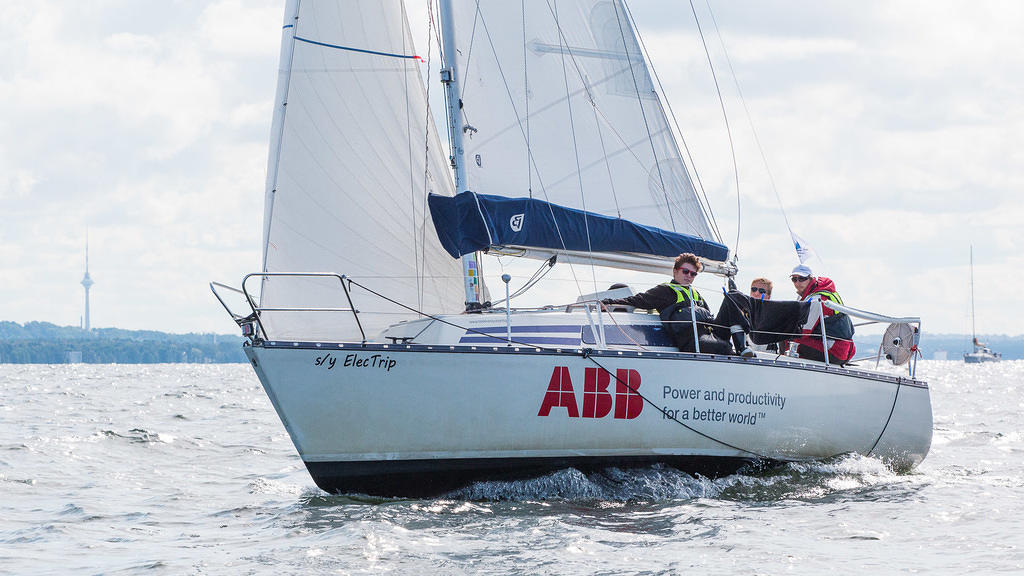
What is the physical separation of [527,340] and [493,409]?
776mm

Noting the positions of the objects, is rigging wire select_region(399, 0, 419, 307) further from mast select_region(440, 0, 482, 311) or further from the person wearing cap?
the person wearing cap

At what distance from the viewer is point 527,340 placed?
8367 mm

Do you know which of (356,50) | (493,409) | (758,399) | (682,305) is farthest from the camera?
(356,50)

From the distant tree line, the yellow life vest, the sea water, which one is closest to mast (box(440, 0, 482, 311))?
the yellow life vest

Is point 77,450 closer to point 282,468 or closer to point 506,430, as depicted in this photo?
point 282,468

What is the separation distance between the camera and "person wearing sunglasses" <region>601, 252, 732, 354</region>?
8750 mm

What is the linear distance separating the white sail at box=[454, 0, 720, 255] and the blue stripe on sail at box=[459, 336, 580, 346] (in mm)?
1903

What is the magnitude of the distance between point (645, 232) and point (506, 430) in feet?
10.1

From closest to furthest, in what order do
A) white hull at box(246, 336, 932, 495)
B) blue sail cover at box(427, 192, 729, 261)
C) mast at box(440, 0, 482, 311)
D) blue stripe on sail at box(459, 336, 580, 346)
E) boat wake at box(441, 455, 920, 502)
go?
white hull at box(246, 336, 932, 495)
boat wake at box(441, 455, 920, 502)
blue stripe on sail at box(459, 336, 580, 346)
blue sail cover at box(427, 192, 729, 261)
mast at box(440, 0, 482, 311)

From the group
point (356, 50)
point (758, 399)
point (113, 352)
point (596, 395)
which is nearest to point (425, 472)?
point (596, 395)

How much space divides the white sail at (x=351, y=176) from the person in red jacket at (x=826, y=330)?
346 cm

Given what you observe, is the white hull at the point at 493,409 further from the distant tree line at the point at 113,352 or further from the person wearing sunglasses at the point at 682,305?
the distant tree line at the point at 113,352

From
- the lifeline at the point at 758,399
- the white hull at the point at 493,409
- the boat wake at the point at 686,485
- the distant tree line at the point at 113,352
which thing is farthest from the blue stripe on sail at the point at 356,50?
the distant tree line at the point at 113,352

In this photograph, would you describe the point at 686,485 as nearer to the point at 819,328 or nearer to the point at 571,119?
the point at 819,328
